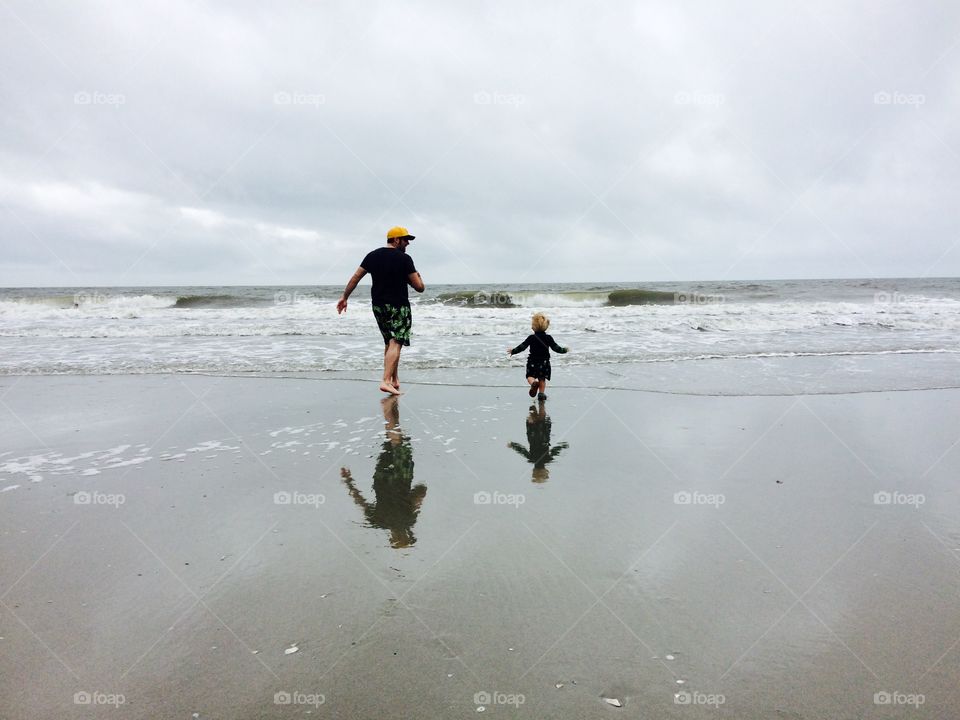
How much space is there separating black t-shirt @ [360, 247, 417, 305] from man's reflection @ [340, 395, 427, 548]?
2.64 meters

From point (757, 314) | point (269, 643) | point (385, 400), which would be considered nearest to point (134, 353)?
point (385, 400)

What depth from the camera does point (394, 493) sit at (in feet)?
13.0

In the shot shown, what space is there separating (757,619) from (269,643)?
6.58ft

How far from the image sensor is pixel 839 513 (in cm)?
356

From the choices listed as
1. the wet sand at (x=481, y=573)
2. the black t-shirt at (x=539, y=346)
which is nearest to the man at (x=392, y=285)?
the black t-shirt at (x=539, y=346)

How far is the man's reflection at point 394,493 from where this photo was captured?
3354 mm

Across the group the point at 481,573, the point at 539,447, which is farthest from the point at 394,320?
the point at 481,573

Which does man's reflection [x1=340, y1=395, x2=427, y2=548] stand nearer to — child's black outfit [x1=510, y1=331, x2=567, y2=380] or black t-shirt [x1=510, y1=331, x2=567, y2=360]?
child's black outfit [x1=510, y1=331, x2=567, y2=380]

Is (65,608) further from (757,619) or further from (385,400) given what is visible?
(385,400)

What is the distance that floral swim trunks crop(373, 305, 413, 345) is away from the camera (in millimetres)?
7547

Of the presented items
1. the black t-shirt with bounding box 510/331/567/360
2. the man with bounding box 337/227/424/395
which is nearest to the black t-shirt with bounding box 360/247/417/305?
the man with bounding box 337/227/424/395

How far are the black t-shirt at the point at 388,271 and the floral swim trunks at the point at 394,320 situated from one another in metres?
0.08

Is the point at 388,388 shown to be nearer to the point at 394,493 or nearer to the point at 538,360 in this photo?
the point at 538,360

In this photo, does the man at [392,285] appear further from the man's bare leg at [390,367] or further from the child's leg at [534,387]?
the child's leg at [534,387]
